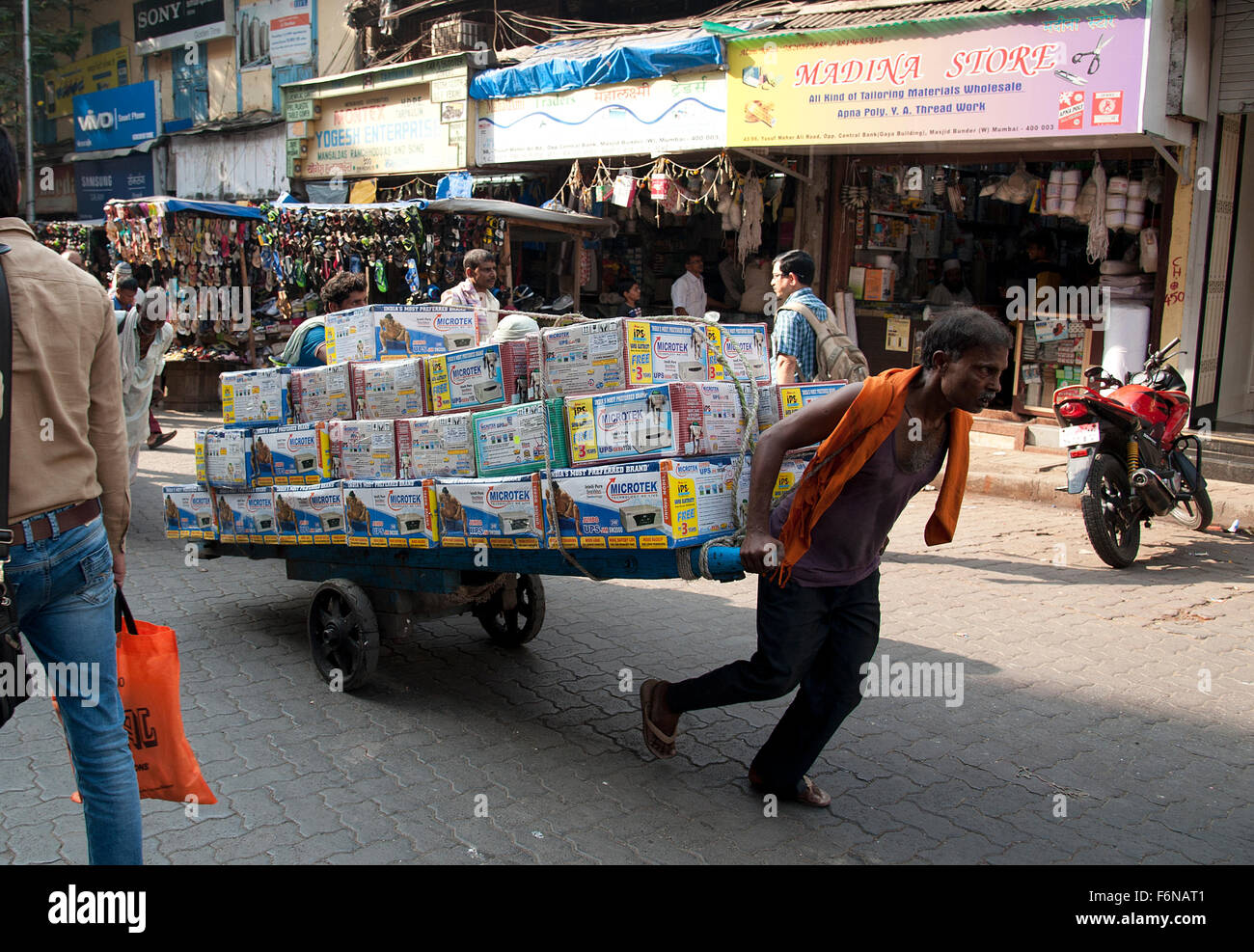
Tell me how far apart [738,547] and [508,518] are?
0.91 meters

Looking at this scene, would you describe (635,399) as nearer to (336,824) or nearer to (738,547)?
(738,547)

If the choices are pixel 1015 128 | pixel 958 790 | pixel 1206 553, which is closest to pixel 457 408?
pixel 958 790

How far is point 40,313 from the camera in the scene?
2424mm

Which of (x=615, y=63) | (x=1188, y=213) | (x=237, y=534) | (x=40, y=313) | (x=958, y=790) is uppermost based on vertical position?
(x=615, y=63)

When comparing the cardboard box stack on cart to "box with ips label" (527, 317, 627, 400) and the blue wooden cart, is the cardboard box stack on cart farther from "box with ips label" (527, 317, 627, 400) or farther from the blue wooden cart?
the blue wooden cart

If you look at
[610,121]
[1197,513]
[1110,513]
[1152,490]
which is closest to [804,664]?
[1110,513]

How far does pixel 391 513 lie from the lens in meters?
4.21

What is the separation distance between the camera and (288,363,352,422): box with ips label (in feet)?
14.9

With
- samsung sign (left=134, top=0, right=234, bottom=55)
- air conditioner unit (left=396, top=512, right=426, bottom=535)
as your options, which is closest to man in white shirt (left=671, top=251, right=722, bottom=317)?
air conditioner unit (left=396, top=512, right=426, bottom=535)

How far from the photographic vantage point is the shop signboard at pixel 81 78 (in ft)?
77.8

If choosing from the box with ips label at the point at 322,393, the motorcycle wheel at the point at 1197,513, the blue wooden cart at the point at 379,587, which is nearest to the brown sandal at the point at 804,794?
the blue wooden cart at the point at 379,587

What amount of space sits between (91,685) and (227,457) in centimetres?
253

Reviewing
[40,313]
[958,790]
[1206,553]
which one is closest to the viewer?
[40,313]

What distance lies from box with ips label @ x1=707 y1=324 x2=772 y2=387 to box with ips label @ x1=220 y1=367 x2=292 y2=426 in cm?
206
